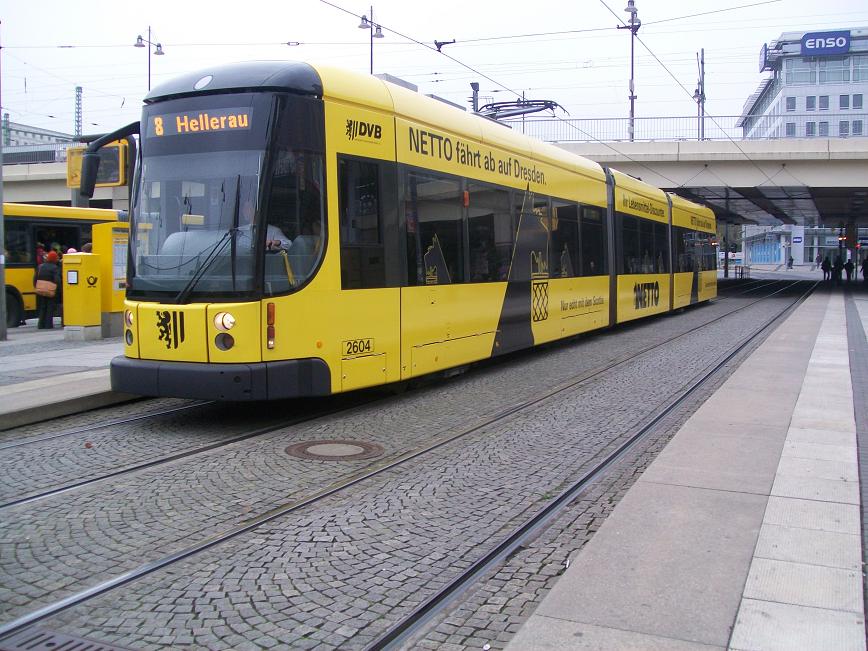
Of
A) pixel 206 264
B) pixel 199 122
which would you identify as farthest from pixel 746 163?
pixel 206 264

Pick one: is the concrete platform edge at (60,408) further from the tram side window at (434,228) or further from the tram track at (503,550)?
the tram track at (503,550)

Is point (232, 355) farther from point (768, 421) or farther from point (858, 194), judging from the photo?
point (858, 194)

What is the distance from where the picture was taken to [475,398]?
1018cm

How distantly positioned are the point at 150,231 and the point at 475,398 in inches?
169

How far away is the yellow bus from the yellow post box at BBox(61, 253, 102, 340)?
3617mm

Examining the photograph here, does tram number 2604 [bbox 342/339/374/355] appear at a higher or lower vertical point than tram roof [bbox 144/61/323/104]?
lower

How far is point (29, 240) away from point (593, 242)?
44.2 feet

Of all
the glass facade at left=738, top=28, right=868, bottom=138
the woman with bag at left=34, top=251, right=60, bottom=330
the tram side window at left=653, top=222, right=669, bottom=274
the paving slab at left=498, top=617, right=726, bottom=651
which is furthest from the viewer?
the glass facade at left=738, top=28, right=868, bottom=138

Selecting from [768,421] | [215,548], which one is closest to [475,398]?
[768,421]

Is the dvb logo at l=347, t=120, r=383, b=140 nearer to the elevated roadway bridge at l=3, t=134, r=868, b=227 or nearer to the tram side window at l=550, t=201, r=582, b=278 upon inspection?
the tram side window at l=550, t=201, r=582, b=278

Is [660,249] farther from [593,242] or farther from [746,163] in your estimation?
[746,163]

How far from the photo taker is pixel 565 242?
580 inches

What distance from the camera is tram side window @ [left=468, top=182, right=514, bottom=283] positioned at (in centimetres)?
1107

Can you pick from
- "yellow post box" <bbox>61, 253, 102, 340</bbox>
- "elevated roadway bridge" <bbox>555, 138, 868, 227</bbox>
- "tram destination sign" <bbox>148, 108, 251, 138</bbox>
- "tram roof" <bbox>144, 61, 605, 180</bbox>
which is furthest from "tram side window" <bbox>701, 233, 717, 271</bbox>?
"tram destination sign" <bbox>148, 108, 251, 138</bbox>
